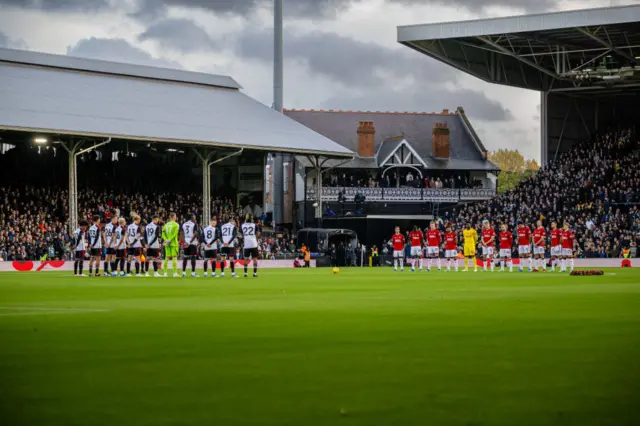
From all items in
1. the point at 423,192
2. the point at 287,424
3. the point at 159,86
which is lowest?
the point at 287,424

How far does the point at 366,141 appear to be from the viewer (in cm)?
8756

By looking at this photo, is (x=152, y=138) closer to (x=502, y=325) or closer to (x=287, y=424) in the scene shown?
(x=502, y=325)

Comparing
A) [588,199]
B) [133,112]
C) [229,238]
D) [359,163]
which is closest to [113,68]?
[133,112]

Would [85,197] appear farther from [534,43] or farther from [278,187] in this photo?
[534,43]

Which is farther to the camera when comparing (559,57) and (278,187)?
(278,187)

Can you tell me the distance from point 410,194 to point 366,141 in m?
9.17

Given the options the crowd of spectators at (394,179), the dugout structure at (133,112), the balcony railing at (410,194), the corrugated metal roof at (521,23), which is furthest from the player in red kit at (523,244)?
the crowd of spectators at (394,179)

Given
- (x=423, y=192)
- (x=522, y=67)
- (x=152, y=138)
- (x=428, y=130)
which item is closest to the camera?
(x=152, y=138)

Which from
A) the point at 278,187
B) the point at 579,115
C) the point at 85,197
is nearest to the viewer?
the point at 85,197

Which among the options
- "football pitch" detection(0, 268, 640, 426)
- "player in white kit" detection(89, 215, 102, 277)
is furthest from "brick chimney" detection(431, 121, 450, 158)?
"football pitch" detection(0, 268, 640, 426)

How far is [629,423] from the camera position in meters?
6.13

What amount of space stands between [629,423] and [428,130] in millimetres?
88194

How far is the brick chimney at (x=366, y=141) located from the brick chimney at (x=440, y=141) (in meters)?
5.60

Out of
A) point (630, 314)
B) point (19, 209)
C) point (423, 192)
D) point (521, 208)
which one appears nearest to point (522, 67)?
point (521, 208)
